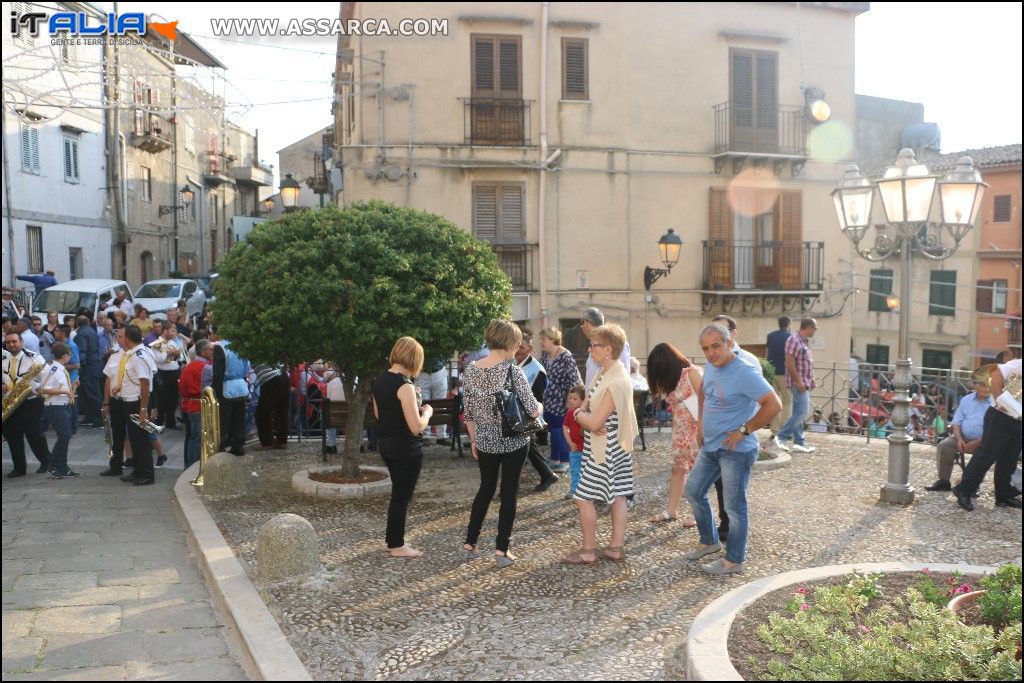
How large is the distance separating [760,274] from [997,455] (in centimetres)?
1221

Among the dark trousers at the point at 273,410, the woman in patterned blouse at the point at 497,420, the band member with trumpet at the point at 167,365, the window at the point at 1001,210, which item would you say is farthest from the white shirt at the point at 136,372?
the window at the point at 1001,210

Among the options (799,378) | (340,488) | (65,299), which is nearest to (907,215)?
(799,378)

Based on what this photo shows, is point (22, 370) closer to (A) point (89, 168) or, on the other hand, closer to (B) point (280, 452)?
(B) point (280, 452)

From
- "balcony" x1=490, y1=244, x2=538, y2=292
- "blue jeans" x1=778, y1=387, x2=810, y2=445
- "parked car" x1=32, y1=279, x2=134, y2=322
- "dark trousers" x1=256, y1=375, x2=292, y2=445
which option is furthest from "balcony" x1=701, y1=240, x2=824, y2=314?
"parked car" x1=32, y1=279, x2=134, y2=322

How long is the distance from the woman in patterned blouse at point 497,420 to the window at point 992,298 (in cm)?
3441

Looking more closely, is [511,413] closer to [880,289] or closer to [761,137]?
[761,137]

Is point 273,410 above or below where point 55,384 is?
below

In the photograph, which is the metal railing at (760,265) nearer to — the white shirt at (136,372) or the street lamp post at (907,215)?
the street lamp post at (907,215)

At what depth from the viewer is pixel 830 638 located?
471 centimetres

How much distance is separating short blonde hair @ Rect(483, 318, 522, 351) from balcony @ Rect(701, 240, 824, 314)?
13.9 m

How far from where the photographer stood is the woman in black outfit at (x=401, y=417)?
6.36 metres

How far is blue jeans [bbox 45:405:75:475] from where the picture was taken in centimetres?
955

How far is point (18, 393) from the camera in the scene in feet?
31.1

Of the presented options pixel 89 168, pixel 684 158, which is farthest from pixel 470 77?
pixel 89 168
